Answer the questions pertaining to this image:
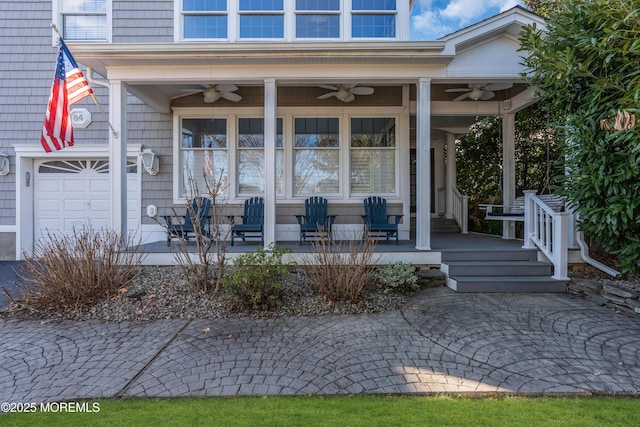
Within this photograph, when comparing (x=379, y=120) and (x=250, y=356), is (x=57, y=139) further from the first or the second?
(x=379, y=120)

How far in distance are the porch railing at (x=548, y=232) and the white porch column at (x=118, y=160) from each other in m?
6.62

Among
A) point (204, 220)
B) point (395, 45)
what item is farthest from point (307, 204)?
point (395, 45)

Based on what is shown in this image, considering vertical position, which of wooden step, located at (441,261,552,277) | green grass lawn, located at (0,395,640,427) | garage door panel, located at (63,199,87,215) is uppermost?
garage door panel, located at (63,199,87,215)

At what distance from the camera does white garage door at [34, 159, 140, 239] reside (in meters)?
7.04

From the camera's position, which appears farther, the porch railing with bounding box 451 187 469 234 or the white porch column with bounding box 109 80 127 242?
the porch railing with bounding box 451 187 469 234

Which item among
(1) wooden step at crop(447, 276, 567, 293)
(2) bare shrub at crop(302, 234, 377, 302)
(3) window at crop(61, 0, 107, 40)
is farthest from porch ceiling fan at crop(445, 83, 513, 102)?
(3) window at crop(61, 0, 107, 40)

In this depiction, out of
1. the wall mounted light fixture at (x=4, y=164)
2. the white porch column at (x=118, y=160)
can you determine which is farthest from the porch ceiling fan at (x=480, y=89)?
the wall mounted light fixture at (x=4, y=164)

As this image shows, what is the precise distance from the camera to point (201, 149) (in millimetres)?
6965

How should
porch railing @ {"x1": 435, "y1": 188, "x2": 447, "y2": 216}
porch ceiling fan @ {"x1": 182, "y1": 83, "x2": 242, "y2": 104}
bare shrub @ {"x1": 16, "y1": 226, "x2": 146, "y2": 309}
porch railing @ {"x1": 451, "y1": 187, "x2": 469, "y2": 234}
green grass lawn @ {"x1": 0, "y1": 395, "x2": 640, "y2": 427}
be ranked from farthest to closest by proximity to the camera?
porch railing @ {"x1": 435, "y1": 188, "x2": 447, "y2": 216}
porch railing @ {"x1": 451, "y1": 187, "x2": 469, "y2": 234}
porch ceiling fan @ {"x1": 182, "y1": 83, "x2": 242, "y2": 104}
bare shrub @ {"x1": 16, "y1": 226, "x2": 146, "y2": 309}
green grass lawn @ {"x1": 0, "y1": 395, "x2": 640, "y2": 427}

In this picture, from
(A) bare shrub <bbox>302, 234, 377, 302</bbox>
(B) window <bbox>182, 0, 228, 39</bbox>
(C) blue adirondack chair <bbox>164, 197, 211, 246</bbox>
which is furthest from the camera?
(B) window <bbox>182, 0, 228, 39</bbox>

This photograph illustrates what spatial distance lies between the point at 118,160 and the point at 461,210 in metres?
7.32

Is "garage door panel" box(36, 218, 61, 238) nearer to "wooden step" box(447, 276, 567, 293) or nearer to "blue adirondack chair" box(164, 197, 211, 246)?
"blue adirondack chair" box(164, 197, 211, 246)

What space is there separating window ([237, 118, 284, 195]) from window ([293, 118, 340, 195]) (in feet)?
1.61

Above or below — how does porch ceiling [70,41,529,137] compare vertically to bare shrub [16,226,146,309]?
above
